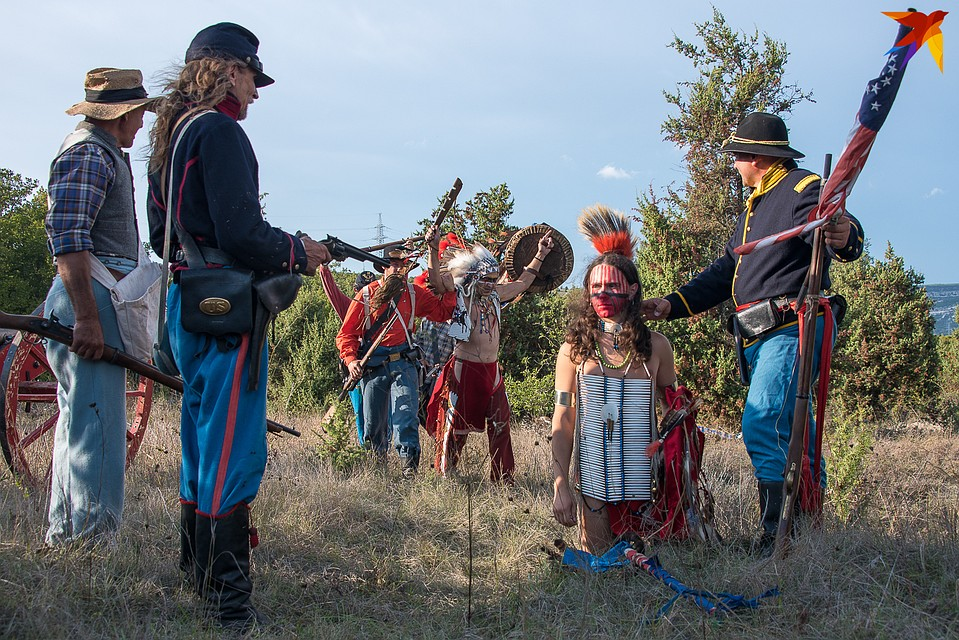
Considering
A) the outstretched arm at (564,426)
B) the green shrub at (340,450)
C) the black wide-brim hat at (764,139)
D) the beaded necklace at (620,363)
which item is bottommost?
the green shrub at (340,450)

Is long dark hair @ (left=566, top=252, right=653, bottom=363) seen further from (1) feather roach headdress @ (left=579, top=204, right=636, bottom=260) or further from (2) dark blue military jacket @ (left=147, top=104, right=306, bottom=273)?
(2) dark blue military jacket @ (left=147, top=104, right=306, bottom=273)

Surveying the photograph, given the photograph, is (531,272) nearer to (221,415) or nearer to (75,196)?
(75,196)

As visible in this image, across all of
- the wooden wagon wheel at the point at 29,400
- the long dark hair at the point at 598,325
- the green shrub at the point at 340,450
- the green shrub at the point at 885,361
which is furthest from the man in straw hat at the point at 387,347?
the green shrub at the point at 885,361

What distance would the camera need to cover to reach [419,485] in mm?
5586

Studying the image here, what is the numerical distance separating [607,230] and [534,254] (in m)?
3.27

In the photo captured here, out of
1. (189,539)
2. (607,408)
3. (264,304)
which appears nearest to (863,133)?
(607,408)

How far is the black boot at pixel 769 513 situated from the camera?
3.99 m

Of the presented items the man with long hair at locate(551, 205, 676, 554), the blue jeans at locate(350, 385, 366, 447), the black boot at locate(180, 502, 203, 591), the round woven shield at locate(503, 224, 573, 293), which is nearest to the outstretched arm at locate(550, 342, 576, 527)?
the man with long hair at locate(551, 205, 676, 554)

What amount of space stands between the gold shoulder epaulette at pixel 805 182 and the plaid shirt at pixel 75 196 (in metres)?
3.40

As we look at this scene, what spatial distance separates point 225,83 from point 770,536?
3268 millimetres

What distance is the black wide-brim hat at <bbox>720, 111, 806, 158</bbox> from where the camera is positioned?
439 centimetres

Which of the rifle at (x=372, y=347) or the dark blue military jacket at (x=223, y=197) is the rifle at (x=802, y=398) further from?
the rifle at (x=372, y=347)

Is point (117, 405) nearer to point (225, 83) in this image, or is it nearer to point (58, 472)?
point (58, 472)

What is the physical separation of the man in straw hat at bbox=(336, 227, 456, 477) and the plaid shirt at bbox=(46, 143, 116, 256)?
2.90 m
